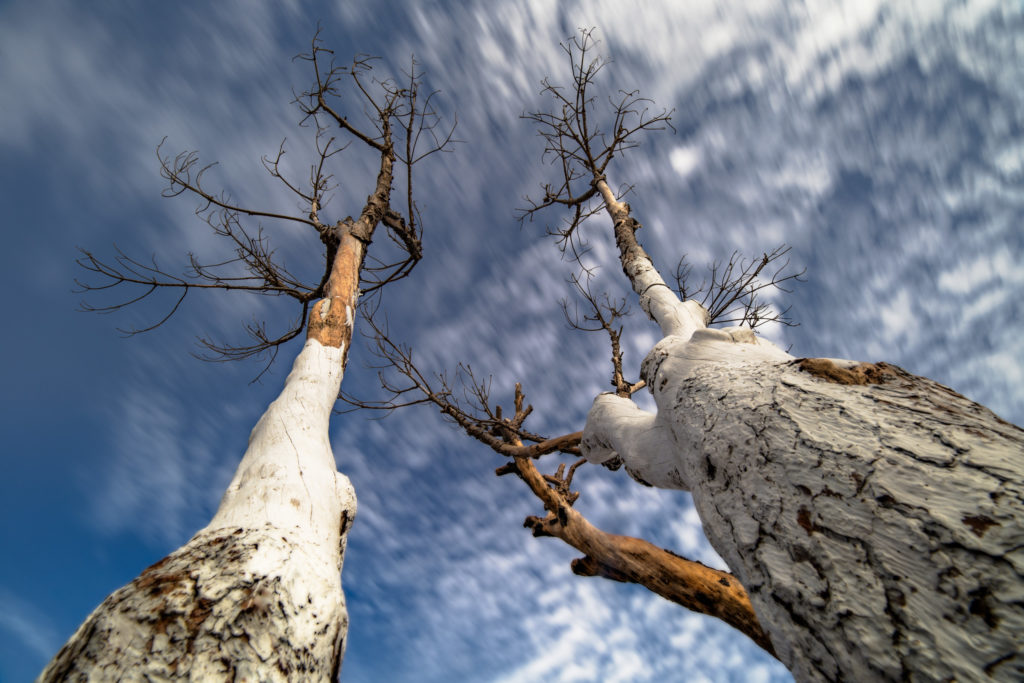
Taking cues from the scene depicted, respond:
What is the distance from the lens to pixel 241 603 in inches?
45.5

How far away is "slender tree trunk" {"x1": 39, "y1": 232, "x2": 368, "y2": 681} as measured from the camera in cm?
104

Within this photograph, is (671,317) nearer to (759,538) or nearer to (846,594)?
(759,538)

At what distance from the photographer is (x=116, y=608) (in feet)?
3.58

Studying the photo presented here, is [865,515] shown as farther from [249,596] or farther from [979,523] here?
[249,596]

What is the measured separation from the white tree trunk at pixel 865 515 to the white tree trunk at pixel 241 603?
4.02 ft

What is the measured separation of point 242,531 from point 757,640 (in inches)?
96.2

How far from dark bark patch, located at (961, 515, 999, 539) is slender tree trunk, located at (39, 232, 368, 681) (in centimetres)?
156

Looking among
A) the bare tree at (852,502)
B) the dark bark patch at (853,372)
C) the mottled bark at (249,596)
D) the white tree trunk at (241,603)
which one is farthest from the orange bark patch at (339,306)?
the dark bark patch at (853,372)

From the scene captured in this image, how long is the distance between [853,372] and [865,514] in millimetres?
562

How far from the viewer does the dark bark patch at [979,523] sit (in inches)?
29.1

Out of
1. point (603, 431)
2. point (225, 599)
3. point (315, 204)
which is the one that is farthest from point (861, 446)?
point (315, 204)

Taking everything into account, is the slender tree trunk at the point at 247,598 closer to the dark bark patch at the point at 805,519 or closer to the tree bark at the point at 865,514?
the tree bark at the point at 865,514

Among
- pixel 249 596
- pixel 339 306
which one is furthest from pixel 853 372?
pixel 339 306

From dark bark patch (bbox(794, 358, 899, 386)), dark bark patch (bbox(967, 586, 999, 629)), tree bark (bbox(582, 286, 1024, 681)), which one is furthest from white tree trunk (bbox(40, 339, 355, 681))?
dark bark patch (bbox(794, 358, 899, 386))
